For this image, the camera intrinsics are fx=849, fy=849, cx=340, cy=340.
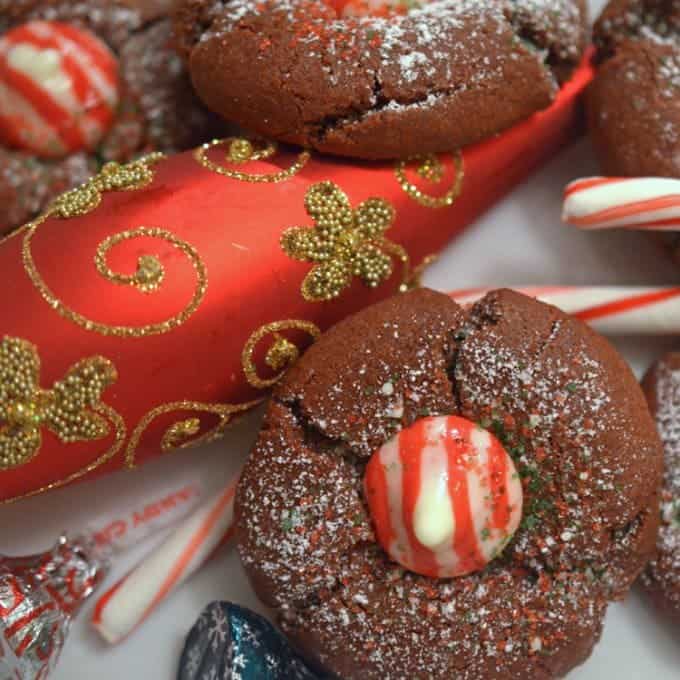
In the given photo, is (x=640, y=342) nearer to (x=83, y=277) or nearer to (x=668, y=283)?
(x=668, y=283)

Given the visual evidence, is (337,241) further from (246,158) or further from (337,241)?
(246,158)

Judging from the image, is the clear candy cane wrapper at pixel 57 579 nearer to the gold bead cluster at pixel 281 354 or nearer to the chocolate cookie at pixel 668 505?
the gold bead cluster at pixel 281 354

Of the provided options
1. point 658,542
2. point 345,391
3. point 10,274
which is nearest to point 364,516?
point 345,391

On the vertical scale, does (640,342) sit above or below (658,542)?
above

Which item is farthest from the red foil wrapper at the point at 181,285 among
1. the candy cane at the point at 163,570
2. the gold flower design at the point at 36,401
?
the candy cane at the point at 163,570

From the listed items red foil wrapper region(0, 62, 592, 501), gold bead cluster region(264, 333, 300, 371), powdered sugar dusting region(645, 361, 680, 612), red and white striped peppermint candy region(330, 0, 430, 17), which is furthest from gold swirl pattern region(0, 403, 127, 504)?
powdered sugar dusting region(645, 361, 680, 612)
